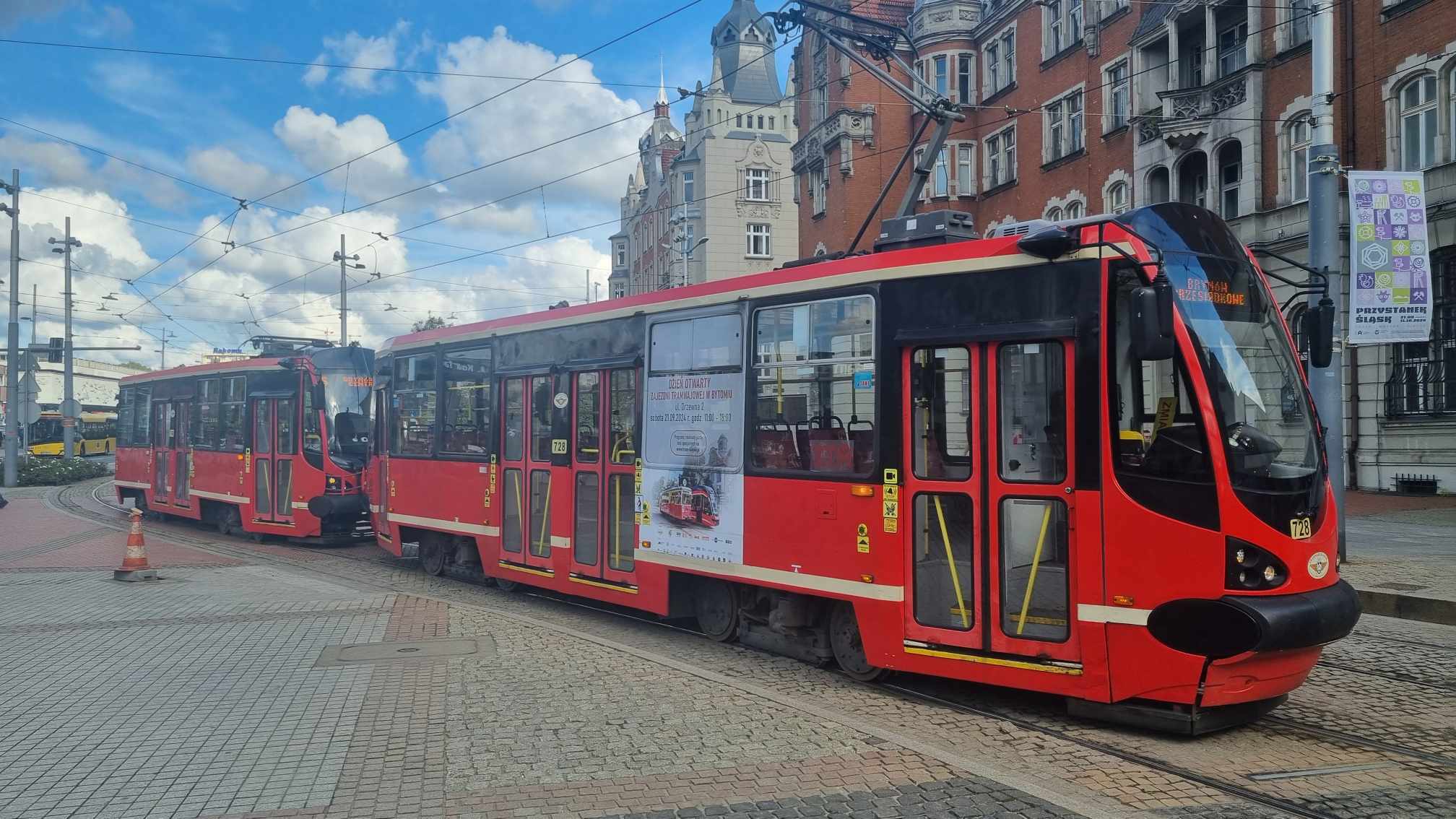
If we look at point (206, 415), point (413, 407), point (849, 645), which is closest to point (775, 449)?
point (849, 645)

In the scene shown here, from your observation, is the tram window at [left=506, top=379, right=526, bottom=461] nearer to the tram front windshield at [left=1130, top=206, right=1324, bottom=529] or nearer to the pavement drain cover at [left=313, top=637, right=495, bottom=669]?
the pavement drain cover at [left=313, top=637, right=495, bottom=669]

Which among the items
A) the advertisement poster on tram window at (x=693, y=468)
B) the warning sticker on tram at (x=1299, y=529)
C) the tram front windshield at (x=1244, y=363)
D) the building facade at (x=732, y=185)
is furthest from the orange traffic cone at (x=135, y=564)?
the building facade at (x=732, y=185)

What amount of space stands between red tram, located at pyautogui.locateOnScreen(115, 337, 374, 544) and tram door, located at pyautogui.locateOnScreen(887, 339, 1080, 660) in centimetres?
1254

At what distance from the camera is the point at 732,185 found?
198 feet

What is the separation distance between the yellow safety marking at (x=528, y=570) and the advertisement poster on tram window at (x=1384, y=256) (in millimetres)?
9269

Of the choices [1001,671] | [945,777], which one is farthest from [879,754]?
[1001,671]

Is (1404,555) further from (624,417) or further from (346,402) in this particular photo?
(346,402)

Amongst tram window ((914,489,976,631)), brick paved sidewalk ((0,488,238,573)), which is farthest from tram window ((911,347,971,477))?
brick paved sidewalk ((0,488,238,573))

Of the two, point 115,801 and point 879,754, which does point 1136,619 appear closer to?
point 879,754

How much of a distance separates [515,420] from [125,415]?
55.6 feet

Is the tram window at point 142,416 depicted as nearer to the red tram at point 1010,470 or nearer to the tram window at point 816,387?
the red tram at point 1010,470

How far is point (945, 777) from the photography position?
5.57 metres

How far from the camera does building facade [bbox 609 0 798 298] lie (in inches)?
2272

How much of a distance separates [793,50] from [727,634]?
36742 mm
